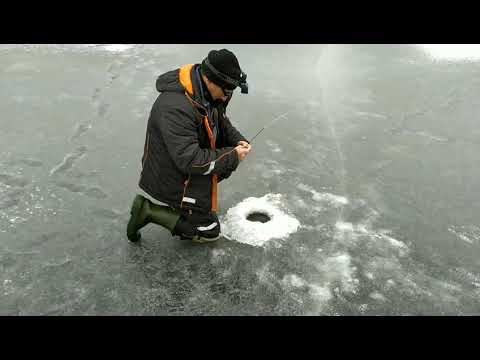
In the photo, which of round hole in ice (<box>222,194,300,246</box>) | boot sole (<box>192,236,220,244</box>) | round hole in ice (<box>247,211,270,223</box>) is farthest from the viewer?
round hole in ice (<box>247,211,270,223</box>)

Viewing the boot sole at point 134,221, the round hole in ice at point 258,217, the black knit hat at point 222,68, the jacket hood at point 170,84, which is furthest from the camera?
the round hole in ice at point 258,217

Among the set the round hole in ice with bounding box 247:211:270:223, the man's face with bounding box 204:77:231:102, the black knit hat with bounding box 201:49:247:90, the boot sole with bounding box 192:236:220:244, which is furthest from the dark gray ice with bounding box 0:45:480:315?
the black knit hat with bounding box 201:49:247:90

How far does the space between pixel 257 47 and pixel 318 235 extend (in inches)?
212

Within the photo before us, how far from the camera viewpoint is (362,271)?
10.3ft

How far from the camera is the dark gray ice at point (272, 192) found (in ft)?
9.46

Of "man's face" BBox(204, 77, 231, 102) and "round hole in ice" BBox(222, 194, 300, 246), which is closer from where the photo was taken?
"man's face" BBox(204, 77, 231, 102)

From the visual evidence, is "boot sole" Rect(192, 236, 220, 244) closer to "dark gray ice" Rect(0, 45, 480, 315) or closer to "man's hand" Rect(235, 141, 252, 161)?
"dark gray ice" Rect(0, 45, 480, 315)

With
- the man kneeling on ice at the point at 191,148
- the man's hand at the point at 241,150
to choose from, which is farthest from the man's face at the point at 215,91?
the man's hand at the point at 241,150

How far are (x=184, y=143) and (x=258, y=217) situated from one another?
131cm

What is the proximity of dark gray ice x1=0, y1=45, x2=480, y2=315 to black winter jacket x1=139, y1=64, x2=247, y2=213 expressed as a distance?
51cm

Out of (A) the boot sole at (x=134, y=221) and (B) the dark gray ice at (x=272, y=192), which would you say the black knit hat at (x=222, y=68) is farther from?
(B) the dark gray ice at (x=272, y=192)

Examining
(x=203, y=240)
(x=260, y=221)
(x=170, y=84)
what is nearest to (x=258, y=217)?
(x=260, y=221)

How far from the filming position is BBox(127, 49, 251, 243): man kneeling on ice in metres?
2.69

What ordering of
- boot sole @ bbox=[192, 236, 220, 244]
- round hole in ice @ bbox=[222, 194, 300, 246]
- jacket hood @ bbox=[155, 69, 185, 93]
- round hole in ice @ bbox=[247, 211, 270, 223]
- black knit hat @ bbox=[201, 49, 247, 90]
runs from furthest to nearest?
1. round hole in ice @ bbox=[247, 211, 270, 223]
2. round hole in ice @ bbox=[222, 194, 300, 246]
3. boot sole @ bbox=[192, 236, 220, 244]
4. jacket hood @ bbox=[155, 69, 185, 93]
5. black knit hat @ bbox=[201, 49, 247, 90]
